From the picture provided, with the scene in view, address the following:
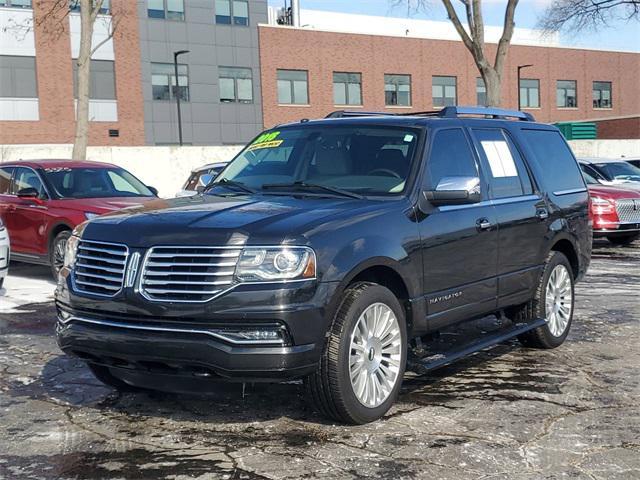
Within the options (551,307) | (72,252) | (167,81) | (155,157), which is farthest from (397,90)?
(72,252)

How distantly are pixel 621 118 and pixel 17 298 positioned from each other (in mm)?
48730

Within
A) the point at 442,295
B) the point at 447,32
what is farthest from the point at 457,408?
the point at 447,32

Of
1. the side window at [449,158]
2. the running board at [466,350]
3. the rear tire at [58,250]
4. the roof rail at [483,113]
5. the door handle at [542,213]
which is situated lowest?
the running board at [466,350]

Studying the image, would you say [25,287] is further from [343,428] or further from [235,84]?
[235,84]

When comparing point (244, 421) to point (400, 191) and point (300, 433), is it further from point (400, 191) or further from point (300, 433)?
point (400, 191)

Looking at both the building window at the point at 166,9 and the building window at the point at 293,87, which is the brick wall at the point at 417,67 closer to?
the building window at the point at 293,87

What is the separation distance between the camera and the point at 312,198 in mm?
5418

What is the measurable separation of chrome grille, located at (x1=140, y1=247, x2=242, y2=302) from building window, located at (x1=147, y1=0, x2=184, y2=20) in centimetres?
4191

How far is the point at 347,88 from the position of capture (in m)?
50.7

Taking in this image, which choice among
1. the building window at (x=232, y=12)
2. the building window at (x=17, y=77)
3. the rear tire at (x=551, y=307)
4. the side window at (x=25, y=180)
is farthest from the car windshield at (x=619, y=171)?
the building window at (x=232, y=12)

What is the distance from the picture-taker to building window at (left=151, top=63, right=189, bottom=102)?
44438mm

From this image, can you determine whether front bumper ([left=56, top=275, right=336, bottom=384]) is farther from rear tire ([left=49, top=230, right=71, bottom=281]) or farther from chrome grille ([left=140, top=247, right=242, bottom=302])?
rear tire ([left=49, top=230, right=71, bottom=281])

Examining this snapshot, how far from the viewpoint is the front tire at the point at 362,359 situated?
15.4 feet

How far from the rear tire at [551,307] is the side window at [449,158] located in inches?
52.7
